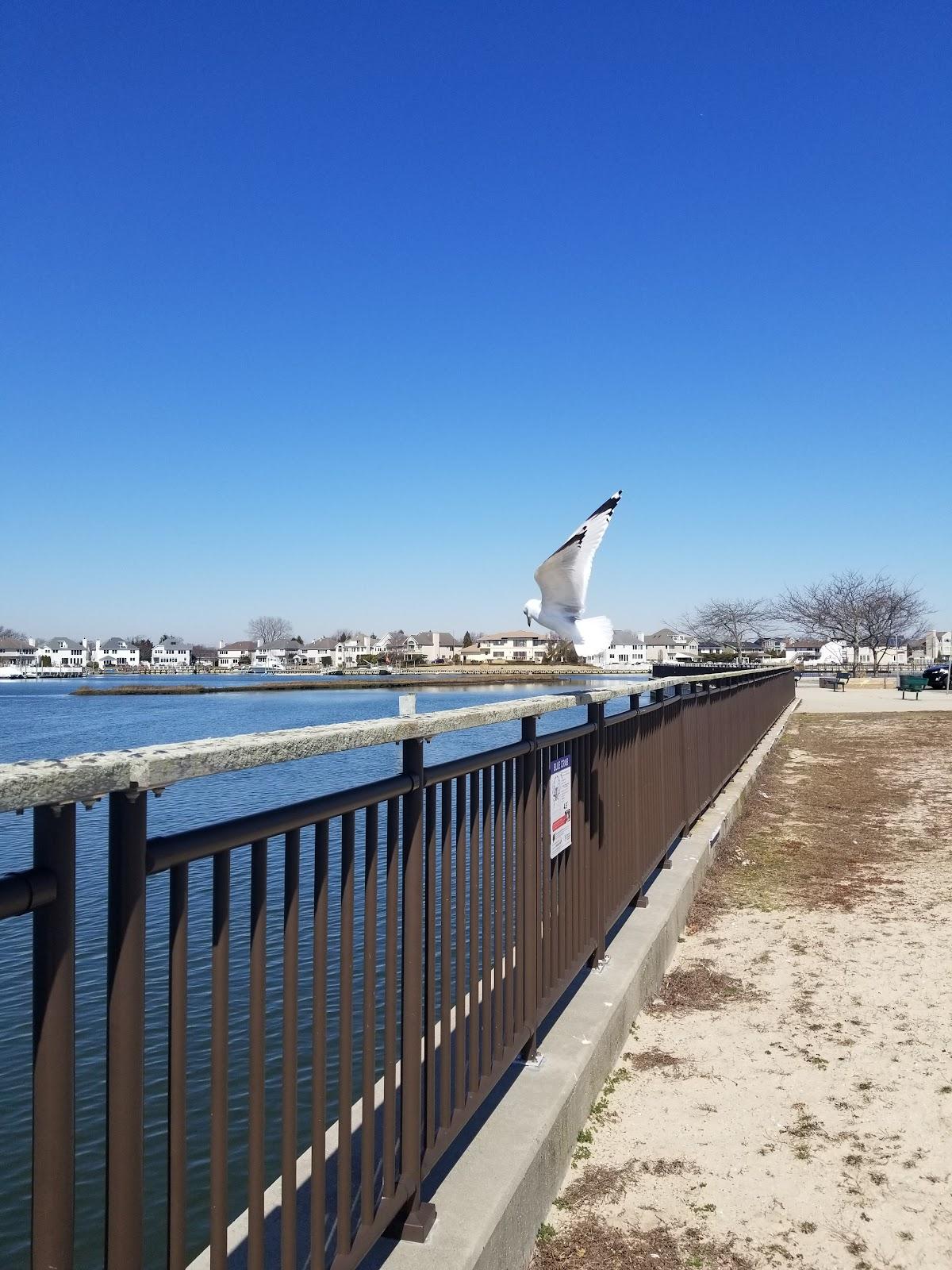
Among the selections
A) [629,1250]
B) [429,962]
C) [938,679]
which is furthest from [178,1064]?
[938,679]

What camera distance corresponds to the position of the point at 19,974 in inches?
300

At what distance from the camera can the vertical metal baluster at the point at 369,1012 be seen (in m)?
2.27

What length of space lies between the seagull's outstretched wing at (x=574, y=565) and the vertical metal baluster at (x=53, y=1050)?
4.41 metres

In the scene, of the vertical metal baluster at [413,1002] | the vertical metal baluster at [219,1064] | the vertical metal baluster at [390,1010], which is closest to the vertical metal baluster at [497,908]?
the vertical metal baluster at [413,1002]

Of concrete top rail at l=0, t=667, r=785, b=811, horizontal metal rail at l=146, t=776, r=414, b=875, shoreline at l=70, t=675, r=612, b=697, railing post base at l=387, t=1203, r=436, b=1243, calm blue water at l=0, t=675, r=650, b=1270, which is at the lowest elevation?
shoreline at l=70, t=675, r=612, b=697

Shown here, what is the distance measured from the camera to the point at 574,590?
236 inches

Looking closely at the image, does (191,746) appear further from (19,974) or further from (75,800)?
(19,974)

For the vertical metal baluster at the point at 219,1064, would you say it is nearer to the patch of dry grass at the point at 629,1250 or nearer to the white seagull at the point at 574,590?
the patch of dry grass at the point at 629,1250

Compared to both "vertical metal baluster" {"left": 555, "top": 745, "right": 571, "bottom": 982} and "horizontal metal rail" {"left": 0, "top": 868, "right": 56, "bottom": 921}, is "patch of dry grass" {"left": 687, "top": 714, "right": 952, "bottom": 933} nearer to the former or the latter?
"vertical metal baluster" {"left": 555, "top": 745, "right": 571, "bottom": 982}

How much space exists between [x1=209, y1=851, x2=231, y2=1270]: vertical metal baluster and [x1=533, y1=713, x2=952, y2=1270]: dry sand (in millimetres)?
1575

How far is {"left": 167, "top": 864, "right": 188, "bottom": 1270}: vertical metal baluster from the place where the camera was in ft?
5.12

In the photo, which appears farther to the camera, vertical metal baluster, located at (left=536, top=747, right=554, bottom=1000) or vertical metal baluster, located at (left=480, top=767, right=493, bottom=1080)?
vertical metal baluster, located at (left=536, top=747, right=554, bottom=1000)

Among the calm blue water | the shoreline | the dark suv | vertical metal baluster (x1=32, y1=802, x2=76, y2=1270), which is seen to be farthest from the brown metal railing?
the shoreline

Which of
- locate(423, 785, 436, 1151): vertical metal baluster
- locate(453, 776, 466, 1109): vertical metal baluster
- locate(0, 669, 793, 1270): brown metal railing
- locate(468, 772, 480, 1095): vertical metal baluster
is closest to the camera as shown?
locate(0, 669, 793, 1270): brown metal railing
